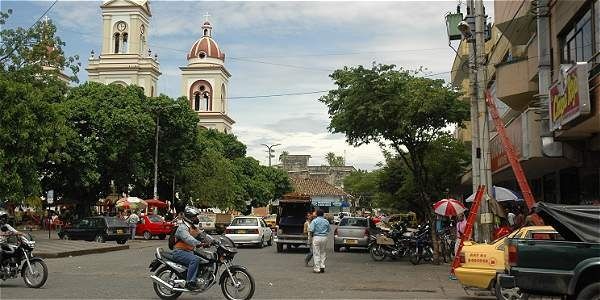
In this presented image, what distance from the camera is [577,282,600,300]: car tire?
27.0 feet

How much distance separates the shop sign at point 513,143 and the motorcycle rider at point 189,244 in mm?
11175

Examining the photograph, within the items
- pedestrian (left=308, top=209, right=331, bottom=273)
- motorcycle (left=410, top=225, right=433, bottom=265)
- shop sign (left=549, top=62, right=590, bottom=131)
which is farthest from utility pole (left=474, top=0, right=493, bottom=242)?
motorcycle (left=410, top=225, right=433, bottom=265)

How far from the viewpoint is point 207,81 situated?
3809 inches

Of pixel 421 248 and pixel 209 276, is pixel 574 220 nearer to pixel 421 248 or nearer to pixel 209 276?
pixel 209 276

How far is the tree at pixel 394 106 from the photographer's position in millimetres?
21578

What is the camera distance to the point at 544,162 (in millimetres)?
19828

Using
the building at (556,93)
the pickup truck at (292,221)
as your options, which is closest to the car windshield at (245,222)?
the pickup truck at (292,221)

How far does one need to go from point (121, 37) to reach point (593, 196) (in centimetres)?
6745

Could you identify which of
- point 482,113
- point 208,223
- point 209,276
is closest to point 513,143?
point 482,113

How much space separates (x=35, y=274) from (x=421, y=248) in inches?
489

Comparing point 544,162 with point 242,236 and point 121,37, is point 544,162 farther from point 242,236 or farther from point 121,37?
point 121,37

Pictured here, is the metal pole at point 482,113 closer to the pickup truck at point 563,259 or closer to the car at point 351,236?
the pickup truck at point 563,259

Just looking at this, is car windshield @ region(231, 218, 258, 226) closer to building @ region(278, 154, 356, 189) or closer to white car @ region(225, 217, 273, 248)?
white car @ region(225, 217, 273, 248)

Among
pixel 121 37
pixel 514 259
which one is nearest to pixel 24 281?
pixel 514 259
